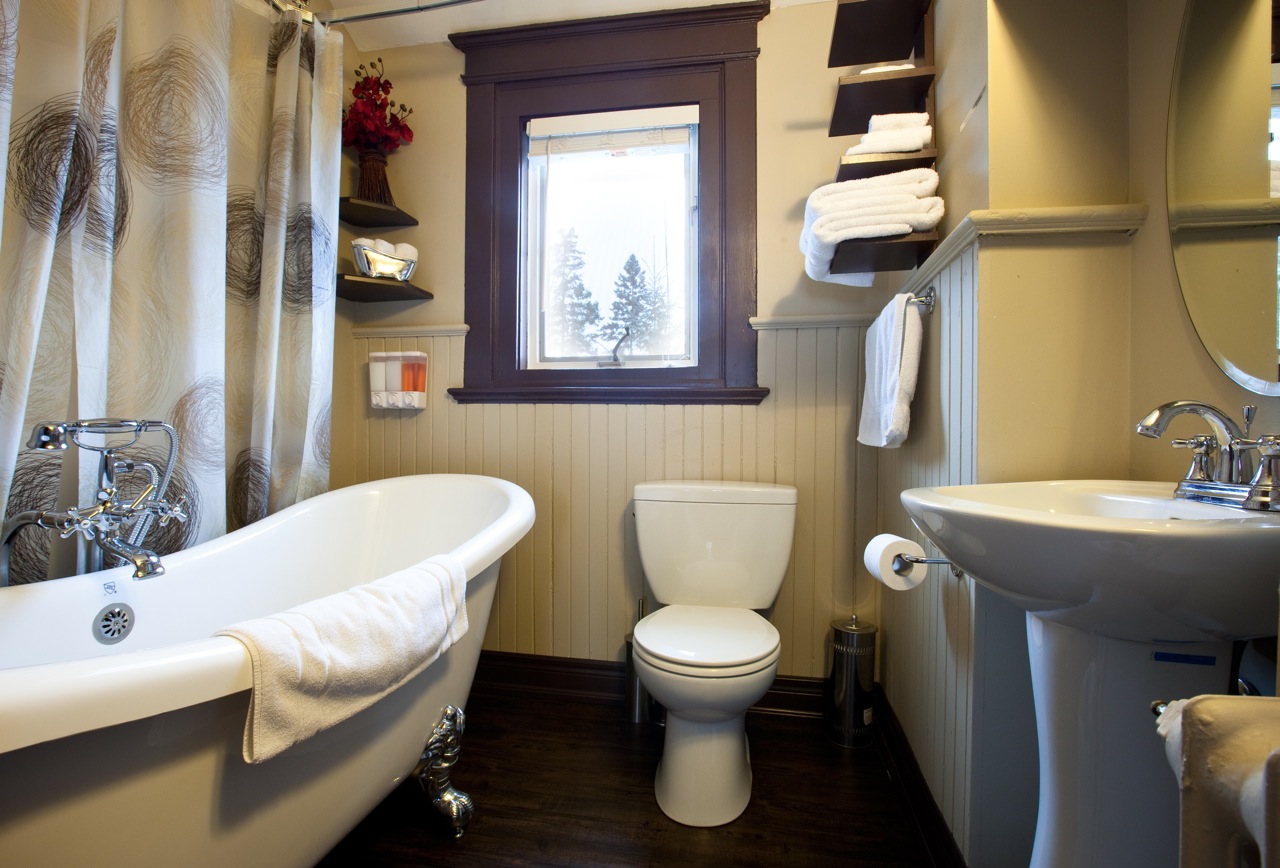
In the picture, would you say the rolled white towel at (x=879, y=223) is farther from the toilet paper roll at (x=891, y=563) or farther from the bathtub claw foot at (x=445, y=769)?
the bathtub claw foot at (x=445, y=769)

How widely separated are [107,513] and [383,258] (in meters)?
1.07

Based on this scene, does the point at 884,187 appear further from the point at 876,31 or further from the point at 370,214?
the point at 370,214

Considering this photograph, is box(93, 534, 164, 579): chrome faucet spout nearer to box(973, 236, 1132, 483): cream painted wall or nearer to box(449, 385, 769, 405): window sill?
box(449, 385, 769, 405): window sill

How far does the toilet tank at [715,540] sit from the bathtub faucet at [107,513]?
1.07 meters

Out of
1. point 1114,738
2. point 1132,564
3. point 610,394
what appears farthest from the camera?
point 610,394

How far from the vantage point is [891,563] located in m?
0.95

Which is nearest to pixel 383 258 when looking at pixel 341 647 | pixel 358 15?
pixel 358 15

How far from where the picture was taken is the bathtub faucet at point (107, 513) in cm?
87

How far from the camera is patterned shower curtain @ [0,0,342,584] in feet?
3.12

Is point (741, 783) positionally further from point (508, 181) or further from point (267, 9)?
point (267, 9)

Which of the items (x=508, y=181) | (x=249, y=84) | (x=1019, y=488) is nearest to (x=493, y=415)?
(x=508, y=181)

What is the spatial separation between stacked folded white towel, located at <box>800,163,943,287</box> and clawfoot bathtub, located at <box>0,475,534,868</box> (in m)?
1.00

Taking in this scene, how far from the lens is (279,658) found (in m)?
0.60

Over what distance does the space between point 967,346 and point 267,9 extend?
6.79 feet
